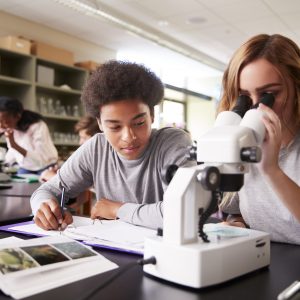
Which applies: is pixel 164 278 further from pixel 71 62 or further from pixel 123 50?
pixel 123 50

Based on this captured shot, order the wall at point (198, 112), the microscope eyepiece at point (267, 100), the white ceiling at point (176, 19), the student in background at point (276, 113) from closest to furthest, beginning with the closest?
1. the microscope eyepiece at point (267, 100)
2. the student in background at point (276, 113)
3. the white ceiling at point (176, 19)
4. the wall at point (198, 112)

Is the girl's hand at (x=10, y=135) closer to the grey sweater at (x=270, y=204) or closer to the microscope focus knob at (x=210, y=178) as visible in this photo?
the grey sweater at (x=270, y=204)

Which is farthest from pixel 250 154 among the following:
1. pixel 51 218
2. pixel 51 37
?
pixel 51 37

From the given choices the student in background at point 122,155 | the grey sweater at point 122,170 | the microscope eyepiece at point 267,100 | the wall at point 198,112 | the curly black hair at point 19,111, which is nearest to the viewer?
the microscope eyepiece at point 267,100

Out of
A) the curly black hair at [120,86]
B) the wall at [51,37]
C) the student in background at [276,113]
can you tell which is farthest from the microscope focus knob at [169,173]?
the wall at [51,37]

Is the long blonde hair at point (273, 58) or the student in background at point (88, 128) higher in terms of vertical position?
the long blonde hair at point (273, 58)

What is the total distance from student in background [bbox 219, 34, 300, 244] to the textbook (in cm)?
42

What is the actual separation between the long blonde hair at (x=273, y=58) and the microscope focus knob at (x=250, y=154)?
41 cm

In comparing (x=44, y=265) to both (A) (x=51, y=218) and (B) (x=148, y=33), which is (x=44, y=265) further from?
(B) (x=148, y=33)

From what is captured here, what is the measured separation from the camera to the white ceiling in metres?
3.74

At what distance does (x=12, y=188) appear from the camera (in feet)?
6.43

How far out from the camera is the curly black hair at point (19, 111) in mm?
2852

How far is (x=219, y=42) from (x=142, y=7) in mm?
1764

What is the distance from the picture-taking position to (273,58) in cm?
97
